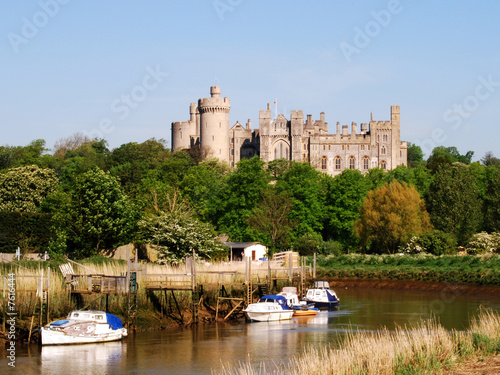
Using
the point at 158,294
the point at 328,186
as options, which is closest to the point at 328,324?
the point at 158,294

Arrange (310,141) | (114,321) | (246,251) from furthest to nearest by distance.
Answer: (310,141), (246,251), (114,321)

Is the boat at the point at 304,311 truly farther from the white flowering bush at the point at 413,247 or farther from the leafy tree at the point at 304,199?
the leafy tree at the point at 304,199

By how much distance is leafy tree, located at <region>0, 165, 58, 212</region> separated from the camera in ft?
242

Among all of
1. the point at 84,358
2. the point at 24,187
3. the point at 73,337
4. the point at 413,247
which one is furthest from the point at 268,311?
the point at 24,187

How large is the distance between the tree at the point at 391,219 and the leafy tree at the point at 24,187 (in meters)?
31.7

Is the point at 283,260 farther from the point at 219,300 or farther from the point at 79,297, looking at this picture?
the point at 79,297

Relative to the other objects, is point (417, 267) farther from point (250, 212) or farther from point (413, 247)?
point (250, 212)

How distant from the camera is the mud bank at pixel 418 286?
44562mm

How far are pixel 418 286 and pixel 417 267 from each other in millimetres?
2808

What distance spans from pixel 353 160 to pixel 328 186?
158 feet

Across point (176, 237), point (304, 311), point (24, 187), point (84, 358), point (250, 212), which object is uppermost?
point (24, 187)

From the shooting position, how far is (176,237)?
39375 millimetres

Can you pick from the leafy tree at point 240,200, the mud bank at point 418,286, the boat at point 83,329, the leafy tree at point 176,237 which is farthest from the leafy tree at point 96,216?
the leafy tree at point 240,200

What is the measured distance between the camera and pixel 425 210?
63625 mm
